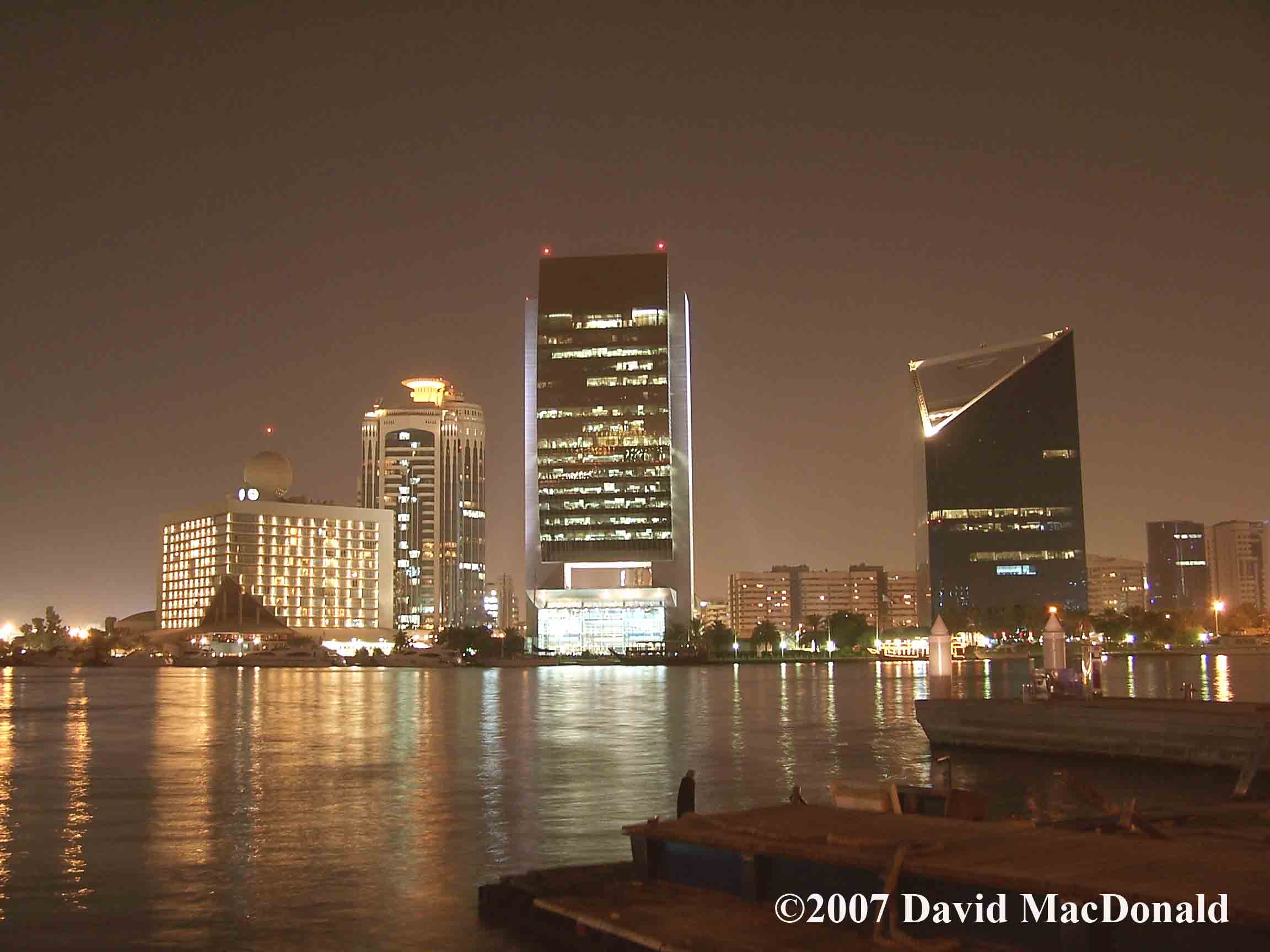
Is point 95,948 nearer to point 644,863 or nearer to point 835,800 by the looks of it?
point 644,863

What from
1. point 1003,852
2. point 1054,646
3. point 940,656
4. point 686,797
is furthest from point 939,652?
point 1003,852

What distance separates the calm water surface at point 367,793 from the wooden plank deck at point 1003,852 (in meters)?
3.72

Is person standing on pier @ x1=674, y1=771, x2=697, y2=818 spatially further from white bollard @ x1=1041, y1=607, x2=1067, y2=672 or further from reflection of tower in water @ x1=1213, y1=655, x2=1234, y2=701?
reflection of tower in water @ x1=1213, y1=655, x2=1234, y2=701

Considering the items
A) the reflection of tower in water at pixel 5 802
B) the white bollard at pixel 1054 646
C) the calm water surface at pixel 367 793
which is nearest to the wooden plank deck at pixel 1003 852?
the calm water surface at pixel 367 793

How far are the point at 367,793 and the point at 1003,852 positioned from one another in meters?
22.7

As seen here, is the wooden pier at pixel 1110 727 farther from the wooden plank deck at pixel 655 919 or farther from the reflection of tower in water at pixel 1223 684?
the reflection of tower in water at pixel 1223 684

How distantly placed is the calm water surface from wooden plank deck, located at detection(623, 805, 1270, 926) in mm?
3721

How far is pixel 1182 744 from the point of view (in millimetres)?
39281

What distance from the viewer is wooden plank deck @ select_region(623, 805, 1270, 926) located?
12.1 metres

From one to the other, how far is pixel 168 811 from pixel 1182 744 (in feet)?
94.1

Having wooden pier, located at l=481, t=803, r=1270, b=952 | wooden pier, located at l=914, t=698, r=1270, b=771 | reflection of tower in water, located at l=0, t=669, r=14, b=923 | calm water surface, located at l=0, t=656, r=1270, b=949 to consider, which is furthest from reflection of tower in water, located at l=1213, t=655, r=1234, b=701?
wooden pier, located at l=481, t=803, r=1270, b=952

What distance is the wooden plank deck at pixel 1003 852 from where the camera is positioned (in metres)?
12.1

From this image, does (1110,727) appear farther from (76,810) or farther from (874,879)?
(874,879)

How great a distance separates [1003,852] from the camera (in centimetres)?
1367
